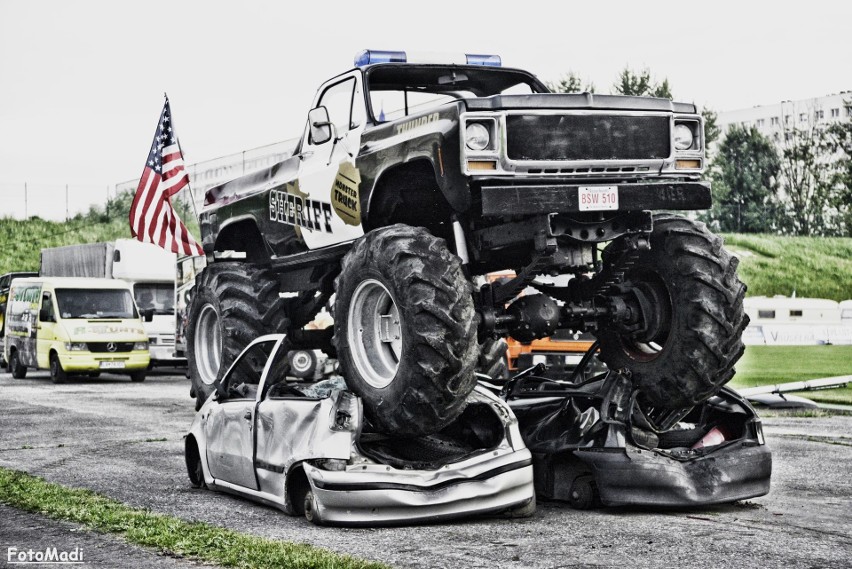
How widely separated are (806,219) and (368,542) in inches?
2271

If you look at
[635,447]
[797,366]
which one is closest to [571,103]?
[635,447]

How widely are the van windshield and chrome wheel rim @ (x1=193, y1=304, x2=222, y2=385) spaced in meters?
14.6

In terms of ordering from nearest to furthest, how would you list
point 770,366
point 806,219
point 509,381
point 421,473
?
point 421,473 → point 509,381 → point 770,366 → point 806,219

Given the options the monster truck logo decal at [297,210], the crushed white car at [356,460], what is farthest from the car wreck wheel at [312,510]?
the monster truck logo decal at [297,210]

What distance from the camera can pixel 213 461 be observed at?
10.1 metres

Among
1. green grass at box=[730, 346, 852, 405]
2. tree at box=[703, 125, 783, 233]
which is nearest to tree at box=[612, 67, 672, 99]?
tree at box=[703, 125, 783, 233]

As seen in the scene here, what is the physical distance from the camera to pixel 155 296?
99.3 ft

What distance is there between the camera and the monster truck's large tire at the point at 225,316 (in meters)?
12.1

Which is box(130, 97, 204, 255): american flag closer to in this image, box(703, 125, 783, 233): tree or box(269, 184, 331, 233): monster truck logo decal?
box(269, 184, 331, 233): monster truck logo decal

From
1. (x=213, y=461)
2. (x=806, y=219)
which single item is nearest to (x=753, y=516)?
(x=213, y=461)

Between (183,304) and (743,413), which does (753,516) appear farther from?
(183,304)

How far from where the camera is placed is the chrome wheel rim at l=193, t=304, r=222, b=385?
12773mm

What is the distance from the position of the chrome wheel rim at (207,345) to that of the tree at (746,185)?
49.8m

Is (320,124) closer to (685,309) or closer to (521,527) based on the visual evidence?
(685,309)
